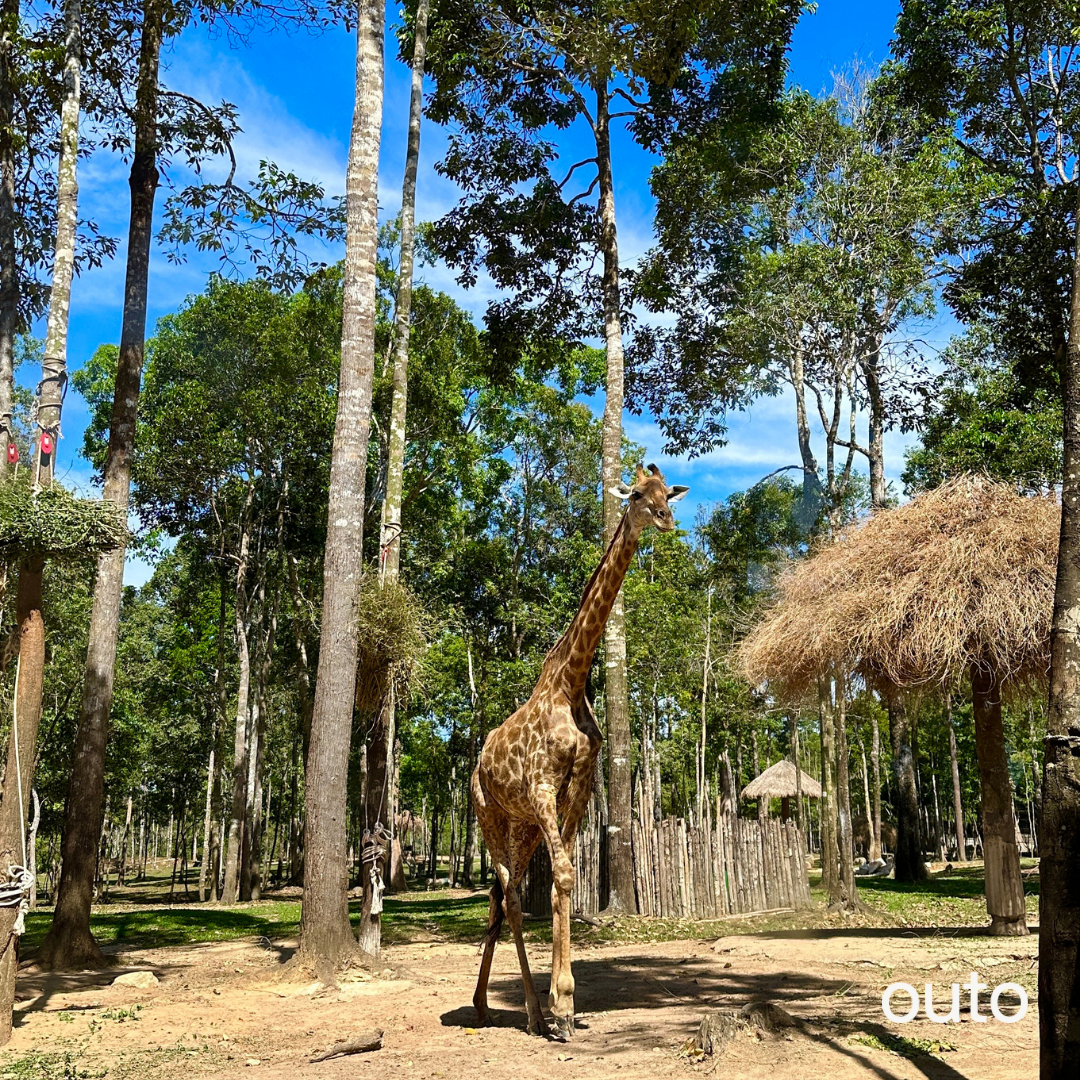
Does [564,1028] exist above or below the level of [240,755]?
below

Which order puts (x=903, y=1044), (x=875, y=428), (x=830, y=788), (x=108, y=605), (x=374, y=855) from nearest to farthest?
(x=903, y=1044) < (x=374, y=855) < (x=108, y=605) < (x=830, y=788) < (x=875, y=428)

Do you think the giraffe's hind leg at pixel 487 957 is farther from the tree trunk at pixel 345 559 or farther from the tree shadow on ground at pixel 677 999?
the tree trunk at pixel 345 559

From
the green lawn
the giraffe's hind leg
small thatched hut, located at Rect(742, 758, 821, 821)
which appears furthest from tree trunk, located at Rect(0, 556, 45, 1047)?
small thatched hut, located at Rect(742, 758, 821, 821)

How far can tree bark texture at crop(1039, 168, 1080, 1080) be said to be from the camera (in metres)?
3.74

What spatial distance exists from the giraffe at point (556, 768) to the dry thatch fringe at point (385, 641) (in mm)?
2988

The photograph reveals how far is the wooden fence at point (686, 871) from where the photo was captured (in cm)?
1479

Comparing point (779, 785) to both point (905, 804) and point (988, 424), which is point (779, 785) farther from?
point (988, 424)

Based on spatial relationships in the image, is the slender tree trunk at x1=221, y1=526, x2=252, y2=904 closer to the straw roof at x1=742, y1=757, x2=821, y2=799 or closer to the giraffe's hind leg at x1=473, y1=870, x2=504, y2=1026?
the straw roof at x1=742, y1=757, x2=821, y2=799

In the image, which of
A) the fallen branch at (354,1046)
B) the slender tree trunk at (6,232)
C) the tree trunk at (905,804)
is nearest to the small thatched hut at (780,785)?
the tree trunk at (905,804)

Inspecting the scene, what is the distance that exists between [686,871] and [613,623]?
412cm

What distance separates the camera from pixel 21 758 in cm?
704

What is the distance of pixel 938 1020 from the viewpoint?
247 inches

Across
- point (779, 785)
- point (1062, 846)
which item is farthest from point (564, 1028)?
point (779, 785)

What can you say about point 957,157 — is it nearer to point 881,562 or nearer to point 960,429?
point 960,429
